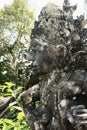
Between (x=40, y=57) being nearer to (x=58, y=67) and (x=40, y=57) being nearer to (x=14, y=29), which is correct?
(x=58, y=67)

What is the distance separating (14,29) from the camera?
22.3 meters

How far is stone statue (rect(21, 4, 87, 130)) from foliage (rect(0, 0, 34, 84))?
19550 millimetres

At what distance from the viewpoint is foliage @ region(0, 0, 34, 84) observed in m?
21.9

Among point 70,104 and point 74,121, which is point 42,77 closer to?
point 70,104

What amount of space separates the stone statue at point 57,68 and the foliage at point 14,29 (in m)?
19.5

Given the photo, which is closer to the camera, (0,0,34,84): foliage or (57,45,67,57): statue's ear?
(57,45,67,57): statue's ear

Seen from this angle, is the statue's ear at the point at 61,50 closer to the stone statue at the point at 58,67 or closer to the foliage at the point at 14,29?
the stone statue at the point at 58,67

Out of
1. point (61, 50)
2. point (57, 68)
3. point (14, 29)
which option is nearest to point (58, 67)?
Answer: point (57, 68)

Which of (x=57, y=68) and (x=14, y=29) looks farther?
(x=14, y=29)

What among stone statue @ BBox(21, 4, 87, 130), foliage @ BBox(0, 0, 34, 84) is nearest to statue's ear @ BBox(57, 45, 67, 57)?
stone statue @ BBox(21, 4, 87, 130)

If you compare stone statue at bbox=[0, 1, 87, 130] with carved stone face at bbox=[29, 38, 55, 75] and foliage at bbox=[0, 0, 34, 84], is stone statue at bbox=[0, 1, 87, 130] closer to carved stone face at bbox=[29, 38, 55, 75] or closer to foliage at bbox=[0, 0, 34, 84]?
carved stone face at bbox=[29, 38, 55, 75]

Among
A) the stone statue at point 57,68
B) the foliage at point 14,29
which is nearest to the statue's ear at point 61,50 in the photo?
the stone statue at point 57,68

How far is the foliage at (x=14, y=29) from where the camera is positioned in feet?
71.9

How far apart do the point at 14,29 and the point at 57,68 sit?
20464 mm
